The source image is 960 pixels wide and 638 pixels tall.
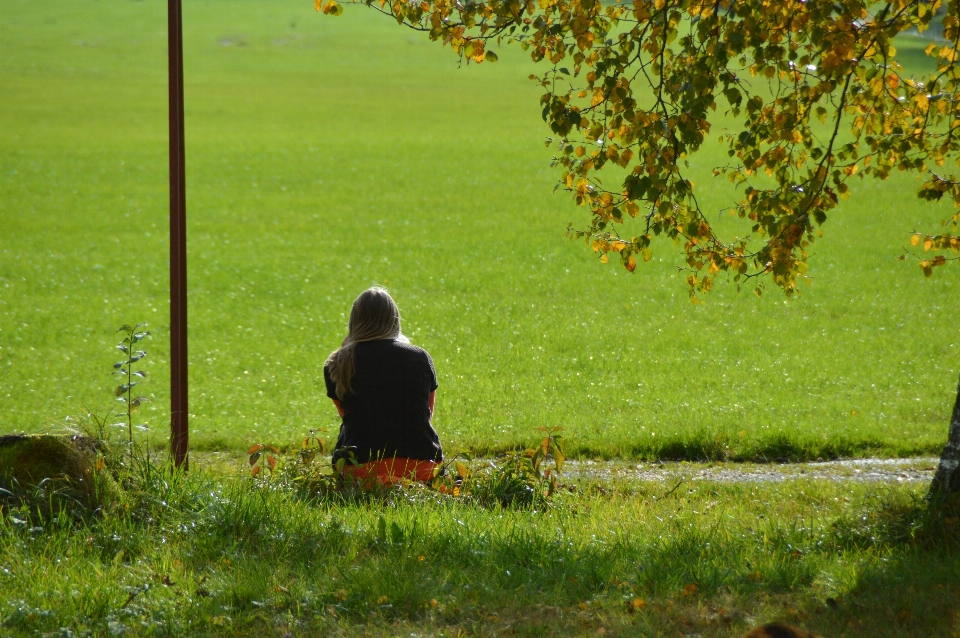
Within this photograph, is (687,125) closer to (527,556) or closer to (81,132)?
(527,556)

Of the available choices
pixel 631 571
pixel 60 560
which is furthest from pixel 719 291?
pixel 60 560

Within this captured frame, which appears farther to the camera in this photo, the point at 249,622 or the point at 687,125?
the point at 687,125

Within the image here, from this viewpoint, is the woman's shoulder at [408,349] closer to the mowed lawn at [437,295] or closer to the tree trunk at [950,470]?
the tree trunk at [950,470]

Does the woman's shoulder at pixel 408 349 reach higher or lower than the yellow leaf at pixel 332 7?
lower

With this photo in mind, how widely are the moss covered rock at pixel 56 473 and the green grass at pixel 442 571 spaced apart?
132 mm

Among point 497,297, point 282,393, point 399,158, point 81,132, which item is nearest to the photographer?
point 282,393

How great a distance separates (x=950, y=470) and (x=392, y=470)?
9.53 feet

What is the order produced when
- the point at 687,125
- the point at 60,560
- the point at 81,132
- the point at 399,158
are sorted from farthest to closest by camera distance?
the point at 81,132, the point at 399,158, the point at 687,125, the point at 60,560

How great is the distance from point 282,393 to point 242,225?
11202 millimetres

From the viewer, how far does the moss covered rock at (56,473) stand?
4695 mm

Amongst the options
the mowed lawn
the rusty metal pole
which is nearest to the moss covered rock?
the rusty metal pole

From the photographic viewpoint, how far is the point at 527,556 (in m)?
4.51

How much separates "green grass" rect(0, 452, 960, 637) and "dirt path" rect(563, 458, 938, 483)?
2181 mm

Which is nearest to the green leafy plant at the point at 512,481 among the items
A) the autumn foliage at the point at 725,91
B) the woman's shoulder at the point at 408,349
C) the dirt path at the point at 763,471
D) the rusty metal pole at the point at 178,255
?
the woman's shoulder at the point at 408,349
